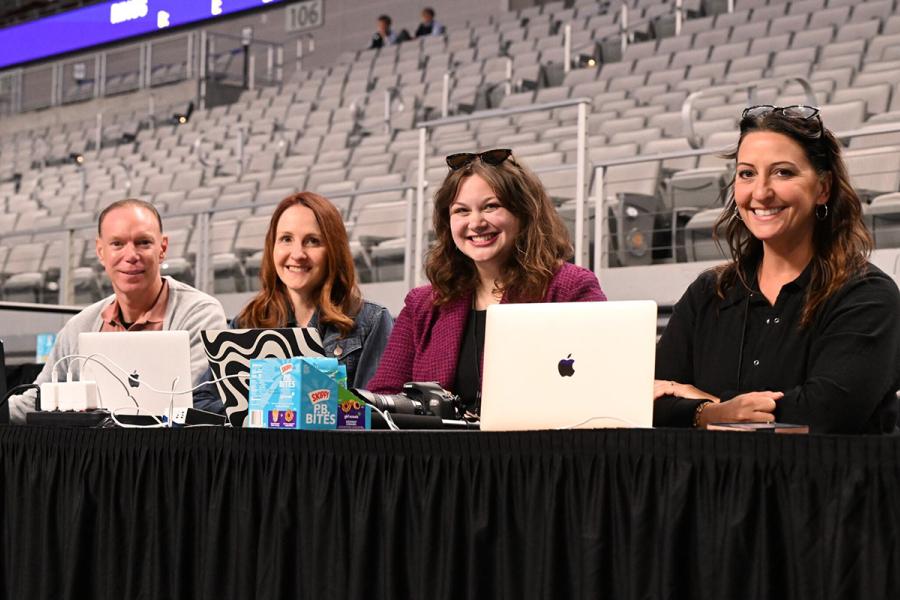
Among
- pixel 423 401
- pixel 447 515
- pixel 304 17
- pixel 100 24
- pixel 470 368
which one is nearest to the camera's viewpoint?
pixel 447 515

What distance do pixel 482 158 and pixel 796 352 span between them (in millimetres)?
856

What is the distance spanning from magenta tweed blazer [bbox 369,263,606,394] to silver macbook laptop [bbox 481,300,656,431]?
0.72 metres

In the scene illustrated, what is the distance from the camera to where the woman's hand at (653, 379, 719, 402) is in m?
2.04

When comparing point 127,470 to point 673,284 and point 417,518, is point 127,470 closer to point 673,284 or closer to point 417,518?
point 417,518

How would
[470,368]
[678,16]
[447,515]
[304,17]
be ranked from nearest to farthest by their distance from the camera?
[447,515]
[470,368]
[678,16]
[304,17]

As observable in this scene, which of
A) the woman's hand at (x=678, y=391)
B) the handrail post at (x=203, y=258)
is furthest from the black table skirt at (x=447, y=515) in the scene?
the handrail post at (x=203, y=258)

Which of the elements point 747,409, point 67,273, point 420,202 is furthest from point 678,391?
point 67,273

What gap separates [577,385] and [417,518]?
0.30 m

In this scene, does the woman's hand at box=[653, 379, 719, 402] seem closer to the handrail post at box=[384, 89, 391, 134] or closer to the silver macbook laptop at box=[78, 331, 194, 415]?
the silver macbook laptop at box=[78, 331, 194, 415]

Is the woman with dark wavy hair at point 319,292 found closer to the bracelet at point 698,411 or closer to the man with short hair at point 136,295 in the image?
the man with short hair at point 136,295

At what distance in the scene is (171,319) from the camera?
3.14m

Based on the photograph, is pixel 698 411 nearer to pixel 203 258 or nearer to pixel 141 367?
pixel 141 367

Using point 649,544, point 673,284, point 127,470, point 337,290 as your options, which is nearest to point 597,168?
point 673,284

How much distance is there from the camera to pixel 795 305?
81.1 inches
